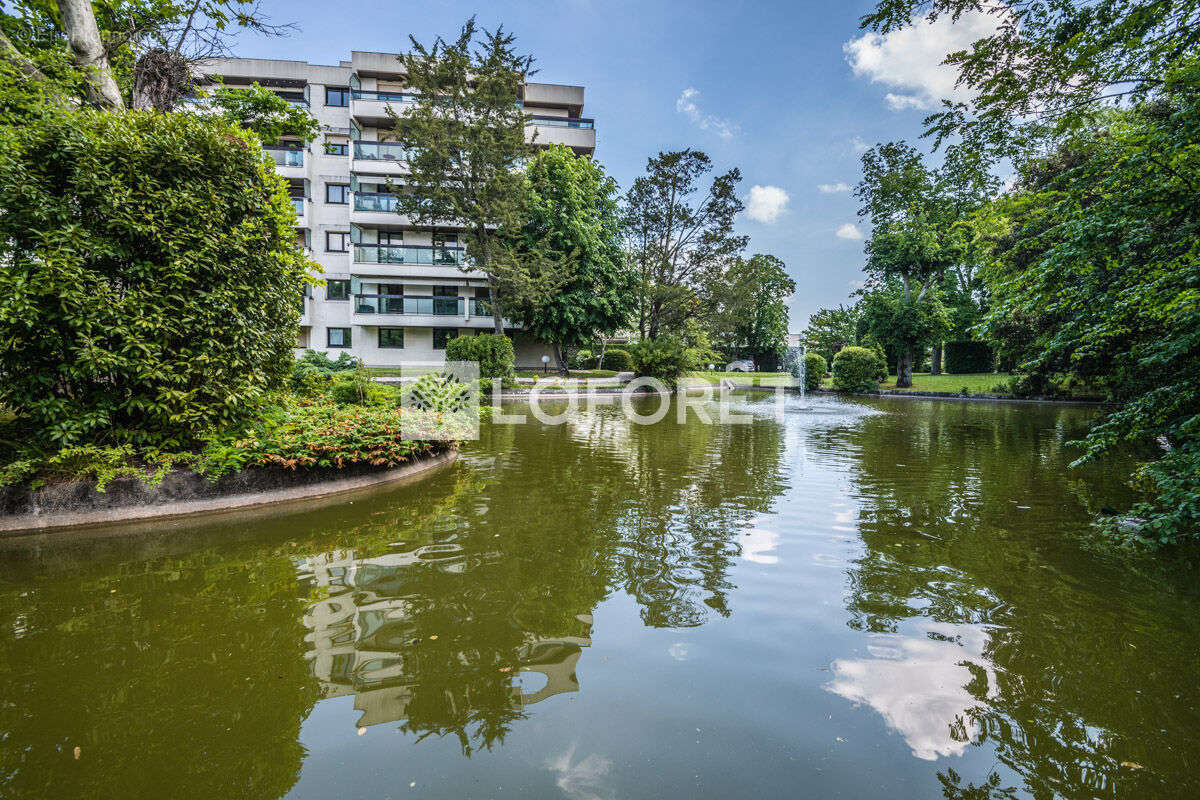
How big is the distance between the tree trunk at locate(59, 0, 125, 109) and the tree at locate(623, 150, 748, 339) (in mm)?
27619

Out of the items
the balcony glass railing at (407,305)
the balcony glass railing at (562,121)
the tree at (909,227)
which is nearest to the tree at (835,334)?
the tree at (909,227)

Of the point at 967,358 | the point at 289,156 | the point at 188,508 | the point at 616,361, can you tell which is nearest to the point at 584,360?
the point at 616,361

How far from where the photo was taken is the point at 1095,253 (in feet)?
17.0

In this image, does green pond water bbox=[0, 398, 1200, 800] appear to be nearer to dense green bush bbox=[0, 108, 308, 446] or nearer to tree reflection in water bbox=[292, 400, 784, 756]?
tree reflection in water bbox=[292, 400, 784, 756]

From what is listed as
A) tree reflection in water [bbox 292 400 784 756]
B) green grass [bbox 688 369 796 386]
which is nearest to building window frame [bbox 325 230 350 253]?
green grass [bbox 688 369 796 386]

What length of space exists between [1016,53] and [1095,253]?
11.6 ft

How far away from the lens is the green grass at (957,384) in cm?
2462

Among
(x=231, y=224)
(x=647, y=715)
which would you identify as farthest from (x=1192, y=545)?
(x=231, y=224)

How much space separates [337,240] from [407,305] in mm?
6571

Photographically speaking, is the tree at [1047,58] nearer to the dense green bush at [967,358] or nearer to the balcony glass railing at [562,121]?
the dense green bush at [967,358]

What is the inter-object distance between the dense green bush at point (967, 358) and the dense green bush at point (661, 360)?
65.6 ft

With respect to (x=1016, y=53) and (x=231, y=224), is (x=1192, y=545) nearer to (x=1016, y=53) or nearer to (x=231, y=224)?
(x=1016, y=53)

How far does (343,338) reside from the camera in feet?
114

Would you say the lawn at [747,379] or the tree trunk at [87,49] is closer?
the tree trunk at [87,49]
